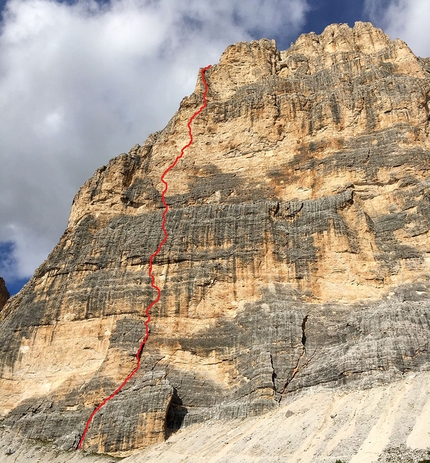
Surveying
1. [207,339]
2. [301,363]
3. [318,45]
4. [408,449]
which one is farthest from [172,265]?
[318,45]

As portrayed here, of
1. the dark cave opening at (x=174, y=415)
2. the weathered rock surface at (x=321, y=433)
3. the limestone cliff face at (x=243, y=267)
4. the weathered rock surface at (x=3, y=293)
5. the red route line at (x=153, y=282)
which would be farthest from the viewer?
the weathered rock surface at (x=3, y=293)

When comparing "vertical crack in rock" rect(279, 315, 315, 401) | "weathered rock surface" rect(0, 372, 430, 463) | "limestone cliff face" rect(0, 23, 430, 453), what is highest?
"limestone cliff face" rect(0, 23, 430, 453)

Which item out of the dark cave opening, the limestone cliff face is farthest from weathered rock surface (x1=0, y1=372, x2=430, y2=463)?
the limestone cliff face

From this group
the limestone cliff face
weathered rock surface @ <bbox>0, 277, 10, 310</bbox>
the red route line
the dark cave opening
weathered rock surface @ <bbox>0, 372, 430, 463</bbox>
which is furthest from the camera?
weathered rock surface @ <bbox>0, 277, 10, 310</bbox>

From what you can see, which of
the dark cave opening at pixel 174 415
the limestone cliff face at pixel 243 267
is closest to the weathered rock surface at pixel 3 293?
the limestone cliff face at pixel 243 267

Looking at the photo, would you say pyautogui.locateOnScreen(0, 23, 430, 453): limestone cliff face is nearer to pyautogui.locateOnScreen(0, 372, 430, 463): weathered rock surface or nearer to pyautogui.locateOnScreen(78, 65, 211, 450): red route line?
pyautogui.locateOnScreen(78, 65, 211, 450): red route line

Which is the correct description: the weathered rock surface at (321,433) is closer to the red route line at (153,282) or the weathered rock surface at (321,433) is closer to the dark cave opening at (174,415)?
the dark cave opening at (174,415)

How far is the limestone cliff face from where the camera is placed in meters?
25.3

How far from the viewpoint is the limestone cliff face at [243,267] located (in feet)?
82.9

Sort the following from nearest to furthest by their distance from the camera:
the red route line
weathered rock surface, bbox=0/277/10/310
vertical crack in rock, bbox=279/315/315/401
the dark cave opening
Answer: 1. vertical crack in rock, bbox=279/315/315/401
2. the dark cave opening
3. the red route line
4. weathered rock surface, bbox=0/277/10/310

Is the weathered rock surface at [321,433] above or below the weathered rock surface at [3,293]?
below

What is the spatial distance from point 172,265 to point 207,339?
6031 mm

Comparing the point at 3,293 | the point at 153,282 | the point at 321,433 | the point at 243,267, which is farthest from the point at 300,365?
the point at 3,293

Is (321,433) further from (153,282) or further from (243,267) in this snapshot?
(153,282)
